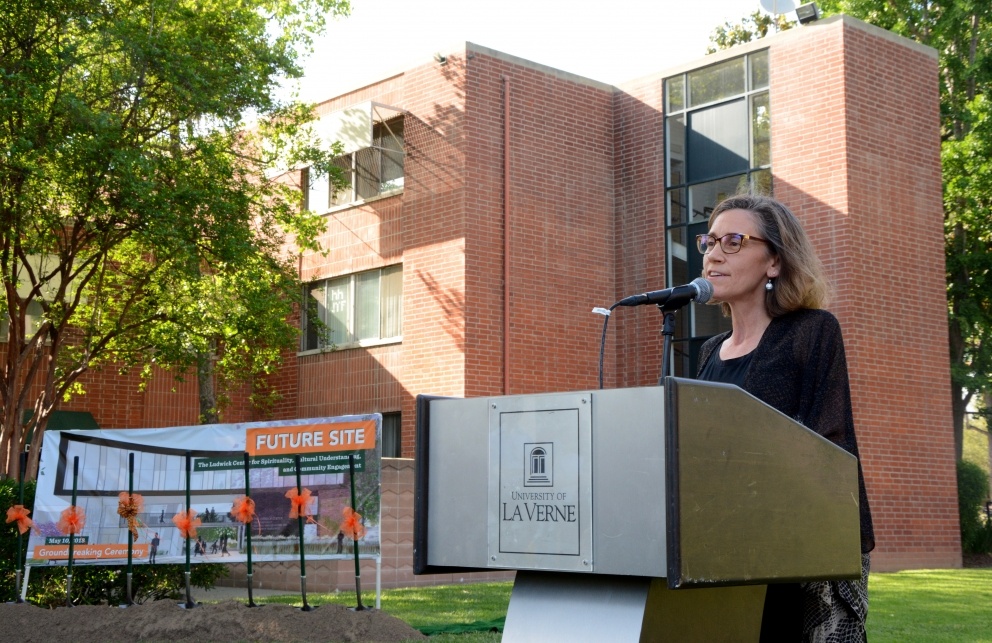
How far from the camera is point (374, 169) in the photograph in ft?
78.1

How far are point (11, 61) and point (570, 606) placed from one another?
52.4ft

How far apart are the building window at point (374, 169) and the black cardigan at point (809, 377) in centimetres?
2011

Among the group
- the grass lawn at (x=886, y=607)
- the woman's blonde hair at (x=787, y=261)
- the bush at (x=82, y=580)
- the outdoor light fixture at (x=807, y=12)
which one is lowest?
the grass lawn at (x=886, y=607)

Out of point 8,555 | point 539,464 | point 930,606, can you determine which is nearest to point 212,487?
point 8,555

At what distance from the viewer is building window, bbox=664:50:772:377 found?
22109 millimetres

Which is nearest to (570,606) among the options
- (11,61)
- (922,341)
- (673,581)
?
(673,581)

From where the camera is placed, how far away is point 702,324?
22.7 meters

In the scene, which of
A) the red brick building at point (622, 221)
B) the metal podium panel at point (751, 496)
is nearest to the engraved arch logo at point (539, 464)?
the metal podium panel at point (751, 496)

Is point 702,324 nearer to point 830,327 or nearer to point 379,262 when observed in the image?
point 379,262

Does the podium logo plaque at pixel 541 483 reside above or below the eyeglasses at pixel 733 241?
below

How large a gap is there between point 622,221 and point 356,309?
5.77 meters

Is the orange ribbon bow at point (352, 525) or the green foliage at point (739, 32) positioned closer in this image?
the orange ribbon bow at point (352, 525)

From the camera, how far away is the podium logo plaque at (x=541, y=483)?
2.49m

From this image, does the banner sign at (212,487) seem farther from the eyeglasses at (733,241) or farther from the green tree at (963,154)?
the green tree at (963,154)
